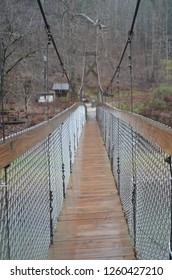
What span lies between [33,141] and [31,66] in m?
5.54

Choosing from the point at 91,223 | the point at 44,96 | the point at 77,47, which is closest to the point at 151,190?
the point at 91,223

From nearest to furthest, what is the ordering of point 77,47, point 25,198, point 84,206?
1. point 25,198
2. point 84,206
3. point 77,47

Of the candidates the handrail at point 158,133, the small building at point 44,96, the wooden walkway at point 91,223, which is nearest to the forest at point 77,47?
the small building at point 44,96

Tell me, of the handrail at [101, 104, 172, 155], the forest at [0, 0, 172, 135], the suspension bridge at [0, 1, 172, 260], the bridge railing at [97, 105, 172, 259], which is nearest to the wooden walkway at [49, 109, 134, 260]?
the suspension bridge at [0, 1, 172, 260]

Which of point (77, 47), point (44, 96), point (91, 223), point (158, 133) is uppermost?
point (77, 47)

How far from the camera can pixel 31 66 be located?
6.53 meters

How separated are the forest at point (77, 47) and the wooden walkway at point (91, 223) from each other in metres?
0.93

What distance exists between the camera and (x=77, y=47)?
13.6 m

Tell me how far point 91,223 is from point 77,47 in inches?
474

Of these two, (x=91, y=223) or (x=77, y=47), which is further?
(x=77, y=47)

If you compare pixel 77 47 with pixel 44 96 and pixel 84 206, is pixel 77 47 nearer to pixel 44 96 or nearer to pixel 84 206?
pixel 44 96

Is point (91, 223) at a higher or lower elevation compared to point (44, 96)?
lower

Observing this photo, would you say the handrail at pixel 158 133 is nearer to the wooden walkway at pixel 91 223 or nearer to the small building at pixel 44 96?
the wooden walkway at pixel 91 223
